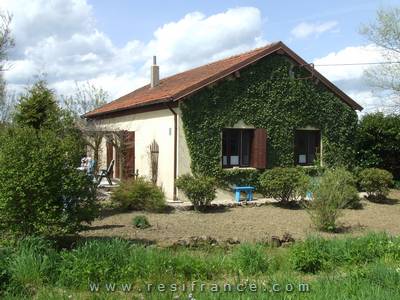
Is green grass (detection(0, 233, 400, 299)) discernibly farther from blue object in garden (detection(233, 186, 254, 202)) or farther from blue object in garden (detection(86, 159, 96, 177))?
blue object in garden (detection(233, 186, 254, 202))

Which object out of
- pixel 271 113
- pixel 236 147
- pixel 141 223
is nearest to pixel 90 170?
pixel 141 223

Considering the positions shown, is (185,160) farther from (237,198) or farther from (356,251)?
(356,251)

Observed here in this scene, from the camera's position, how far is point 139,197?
46.3 feet

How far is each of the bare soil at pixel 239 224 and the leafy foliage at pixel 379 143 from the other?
5.57 meters

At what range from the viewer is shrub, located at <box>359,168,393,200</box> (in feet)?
55.6

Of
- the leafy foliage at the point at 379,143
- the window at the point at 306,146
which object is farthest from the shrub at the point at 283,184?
the leafy foliage at the point at 379,143

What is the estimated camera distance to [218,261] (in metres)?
6.80

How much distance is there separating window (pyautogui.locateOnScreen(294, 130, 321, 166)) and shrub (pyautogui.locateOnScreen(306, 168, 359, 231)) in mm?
6574

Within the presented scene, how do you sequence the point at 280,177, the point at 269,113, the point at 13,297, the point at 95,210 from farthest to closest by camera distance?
the point at 269,113
the point at 280,177
the point at 95,210
the point at 13,297

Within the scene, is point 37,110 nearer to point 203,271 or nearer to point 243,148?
point 243,148

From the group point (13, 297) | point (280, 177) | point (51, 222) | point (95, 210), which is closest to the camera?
point (13, 297)

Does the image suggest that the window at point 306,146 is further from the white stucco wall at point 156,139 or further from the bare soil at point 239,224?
the white stucco wall at point 156,139

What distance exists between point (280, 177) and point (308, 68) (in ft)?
16.4

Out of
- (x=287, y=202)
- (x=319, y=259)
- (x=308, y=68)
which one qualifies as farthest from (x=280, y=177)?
(x=319, y=259)
